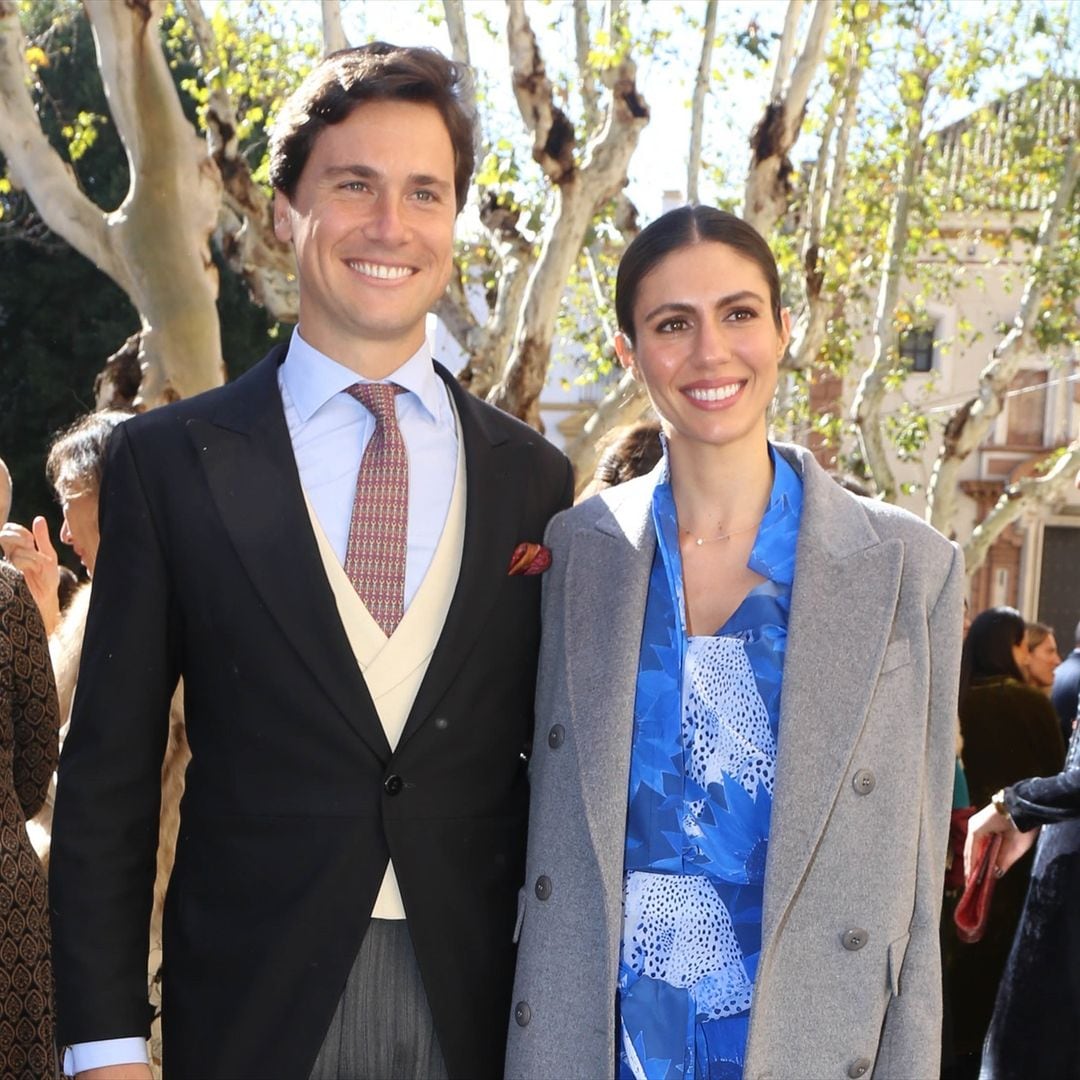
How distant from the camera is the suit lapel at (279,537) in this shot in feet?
8.05

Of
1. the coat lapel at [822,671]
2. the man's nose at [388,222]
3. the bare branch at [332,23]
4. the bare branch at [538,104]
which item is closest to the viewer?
the coat lapel at [822,671]

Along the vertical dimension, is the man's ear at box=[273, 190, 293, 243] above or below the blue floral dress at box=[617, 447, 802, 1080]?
above

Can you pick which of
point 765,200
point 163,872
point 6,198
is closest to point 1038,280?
point 765,200

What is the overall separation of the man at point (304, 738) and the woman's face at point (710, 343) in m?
0.39

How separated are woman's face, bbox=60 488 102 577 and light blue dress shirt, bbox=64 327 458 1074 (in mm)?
1644

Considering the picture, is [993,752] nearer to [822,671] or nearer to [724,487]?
[724,487]

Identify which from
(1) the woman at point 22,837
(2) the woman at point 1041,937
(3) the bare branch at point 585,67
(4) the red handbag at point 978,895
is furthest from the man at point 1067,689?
(3) the bare branch at point 585,67

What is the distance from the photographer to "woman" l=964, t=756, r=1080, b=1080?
4012 mm

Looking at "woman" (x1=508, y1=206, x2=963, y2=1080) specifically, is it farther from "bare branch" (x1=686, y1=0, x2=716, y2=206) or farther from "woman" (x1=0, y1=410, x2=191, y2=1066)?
"bare branch" (x1=686, y1=0, x2=716, y2=206)

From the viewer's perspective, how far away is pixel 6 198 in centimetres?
1956

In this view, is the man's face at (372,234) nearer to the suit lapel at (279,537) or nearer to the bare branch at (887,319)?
the suit lapel at (279,537)

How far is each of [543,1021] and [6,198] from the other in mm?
19058

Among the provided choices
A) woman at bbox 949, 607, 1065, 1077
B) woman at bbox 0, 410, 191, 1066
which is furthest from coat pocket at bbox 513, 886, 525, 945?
woman at bbox 949, 607, 1065, 1077

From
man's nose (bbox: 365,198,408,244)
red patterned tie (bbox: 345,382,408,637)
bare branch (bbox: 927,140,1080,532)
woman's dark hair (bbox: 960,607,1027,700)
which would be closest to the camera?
red patterned tie (bbox: 345,382,408,637)
